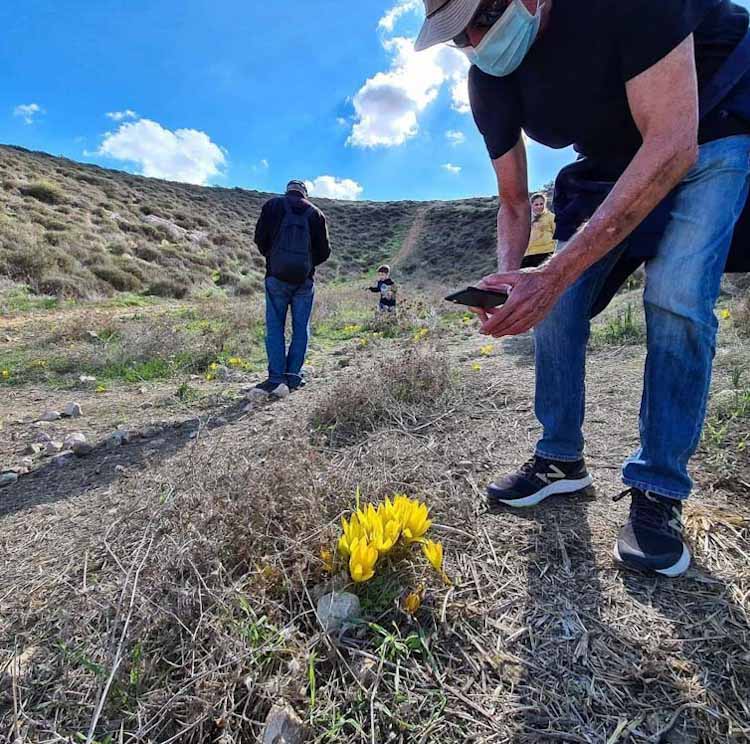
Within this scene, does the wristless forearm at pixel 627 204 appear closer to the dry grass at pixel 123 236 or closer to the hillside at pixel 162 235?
the dry grass at pixel 123 236

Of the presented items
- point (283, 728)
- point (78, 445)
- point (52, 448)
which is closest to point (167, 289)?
point (52, 448)

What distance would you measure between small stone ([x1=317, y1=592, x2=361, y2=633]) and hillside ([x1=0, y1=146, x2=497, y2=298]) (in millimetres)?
12767

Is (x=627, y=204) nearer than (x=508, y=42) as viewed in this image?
Yes

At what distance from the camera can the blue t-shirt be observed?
3.85 ft

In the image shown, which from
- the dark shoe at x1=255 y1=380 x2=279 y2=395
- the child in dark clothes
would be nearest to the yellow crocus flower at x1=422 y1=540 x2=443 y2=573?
the dark shoe at x1=255 y1=380 x2=279 y2=395

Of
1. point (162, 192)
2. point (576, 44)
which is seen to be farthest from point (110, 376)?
point (162, 192)

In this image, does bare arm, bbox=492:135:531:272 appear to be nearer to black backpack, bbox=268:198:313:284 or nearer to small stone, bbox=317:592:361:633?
small stone, bbox=317:592:361:633

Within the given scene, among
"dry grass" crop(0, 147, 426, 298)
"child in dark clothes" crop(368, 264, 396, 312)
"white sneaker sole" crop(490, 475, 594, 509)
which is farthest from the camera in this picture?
"dry grass" crop(0, 147, 426, 298)

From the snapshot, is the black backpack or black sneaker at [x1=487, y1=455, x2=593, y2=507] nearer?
black sneaker at [x1=487, y1=455, x2=593, y2=507]

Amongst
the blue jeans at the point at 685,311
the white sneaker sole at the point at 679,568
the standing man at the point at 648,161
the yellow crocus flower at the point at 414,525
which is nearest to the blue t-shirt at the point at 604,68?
the standing man at the point at 648,161

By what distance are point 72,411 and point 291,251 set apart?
2152mm

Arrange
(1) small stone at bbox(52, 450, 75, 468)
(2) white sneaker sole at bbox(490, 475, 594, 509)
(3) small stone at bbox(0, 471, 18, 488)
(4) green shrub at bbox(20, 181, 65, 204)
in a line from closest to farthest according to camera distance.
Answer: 1. (2) white sneaker sole at bbox(490, 475, 594, 509)
2. (3) small stone at bbox(0, 471, 18, 488)
3. (1) small stone at bbox(52, 450, 75, 468)
4. (4) green shrub at bbox(20, 181, 65, 204)

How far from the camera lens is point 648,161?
1185 millimetres

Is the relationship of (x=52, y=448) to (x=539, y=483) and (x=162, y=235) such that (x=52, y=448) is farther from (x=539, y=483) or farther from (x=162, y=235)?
(x=162, y=235)
